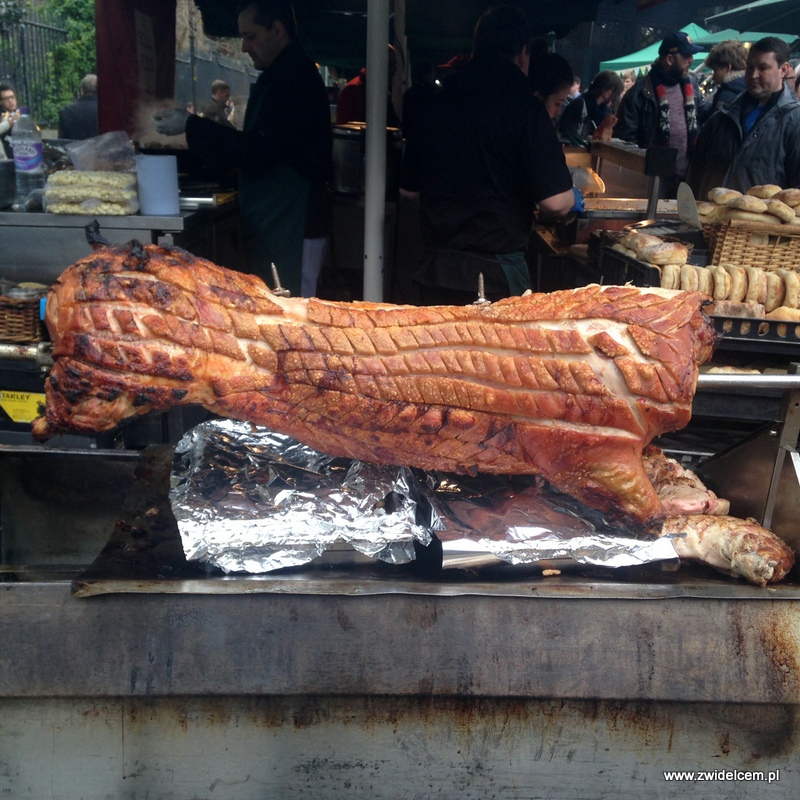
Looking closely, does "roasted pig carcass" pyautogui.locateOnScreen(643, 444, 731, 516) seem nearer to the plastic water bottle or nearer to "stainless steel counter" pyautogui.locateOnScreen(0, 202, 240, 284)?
"stainless steel counter" pyautogui.locateOnScreen(0, 202, 240, 284)

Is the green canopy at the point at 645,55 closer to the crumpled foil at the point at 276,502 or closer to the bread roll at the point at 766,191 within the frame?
the bread roll at the point at 766,191

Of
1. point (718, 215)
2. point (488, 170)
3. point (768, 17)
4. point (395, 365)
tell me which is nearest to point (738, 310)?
point (718, 215)

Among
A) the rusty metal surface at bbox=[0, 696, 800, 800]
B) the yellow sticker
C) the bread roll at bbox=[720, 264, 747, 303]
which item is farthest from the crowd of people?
the rusty metal surface at bbox=[0, 696, 800, 800]

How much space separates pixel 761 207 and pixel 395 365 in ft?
8.45

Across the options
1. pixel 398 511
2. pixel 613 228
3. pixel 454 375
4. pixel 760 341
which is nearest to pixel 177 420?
pixel 398 511

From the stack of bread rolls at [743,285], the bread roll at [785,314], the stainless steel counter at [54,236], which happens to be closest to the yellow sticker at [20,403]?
the stainless steel counter at [54,236]

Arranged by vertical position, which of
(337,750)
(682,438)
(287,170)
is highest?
(287,170)

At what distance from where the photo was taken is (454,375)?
6.70 feet

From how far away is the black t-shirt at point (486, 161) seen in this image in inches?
147

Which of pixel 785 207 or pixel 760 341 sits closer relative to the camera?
pixel 760 341

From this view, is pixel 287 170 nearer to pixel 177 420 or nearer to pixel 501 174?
pixel 501 174

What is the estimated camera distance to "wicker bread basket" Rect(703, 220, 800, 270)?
3.68m

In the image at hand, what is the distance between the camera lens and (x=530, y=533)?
2.17 m

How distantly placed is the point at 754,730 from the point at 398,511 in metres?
1.15
